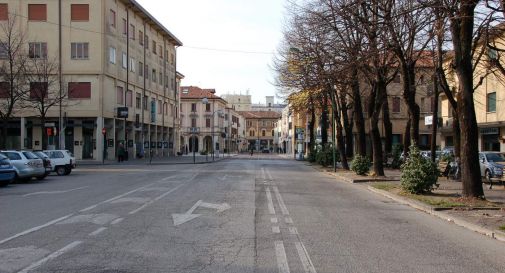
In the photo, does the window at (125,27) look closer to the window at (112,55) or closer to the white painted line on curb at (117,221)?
the window at (112,55)

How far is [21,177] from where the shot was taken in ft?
81.7

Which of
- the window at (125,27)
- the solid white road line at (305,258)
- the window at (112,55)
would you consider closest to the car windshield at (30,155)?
the solid white road line at (305,258)

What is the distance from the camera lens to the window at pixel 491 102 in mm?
41219

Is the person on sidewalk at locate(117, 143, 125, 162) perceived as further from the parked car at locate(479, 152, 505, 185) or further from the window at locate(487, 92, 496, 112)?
the parked car at locate(479, 152, 505, 185)

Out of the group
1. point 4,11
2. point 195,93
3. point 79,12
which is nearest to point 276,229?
point 79,12

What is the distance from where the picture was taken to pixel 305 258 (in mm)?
8250

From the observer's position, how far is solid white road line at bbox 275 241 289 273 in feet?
24.8

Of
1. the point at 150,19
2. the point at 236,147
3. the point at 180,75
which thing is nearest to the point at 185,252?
the point at 150,19

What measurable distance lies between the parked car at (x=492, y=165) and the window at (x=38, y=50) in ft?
123

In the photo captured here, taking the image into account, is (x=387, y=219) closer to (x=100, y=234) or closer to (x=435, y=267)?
(x=435, y=267)

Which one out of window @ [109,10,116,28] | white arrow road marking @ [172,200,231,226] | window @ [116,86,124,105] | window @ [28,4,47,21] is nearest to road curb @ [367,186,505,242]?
white arrow road marking @ [172,200,231,226]

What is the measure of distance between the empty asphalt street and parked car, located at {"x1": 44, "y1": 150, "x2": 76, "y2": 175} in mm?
14666

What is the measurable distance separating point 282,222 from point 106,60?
42068 millimetres

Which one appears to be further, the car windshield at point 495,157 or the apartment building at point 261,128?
the apartment building at point 261,128
